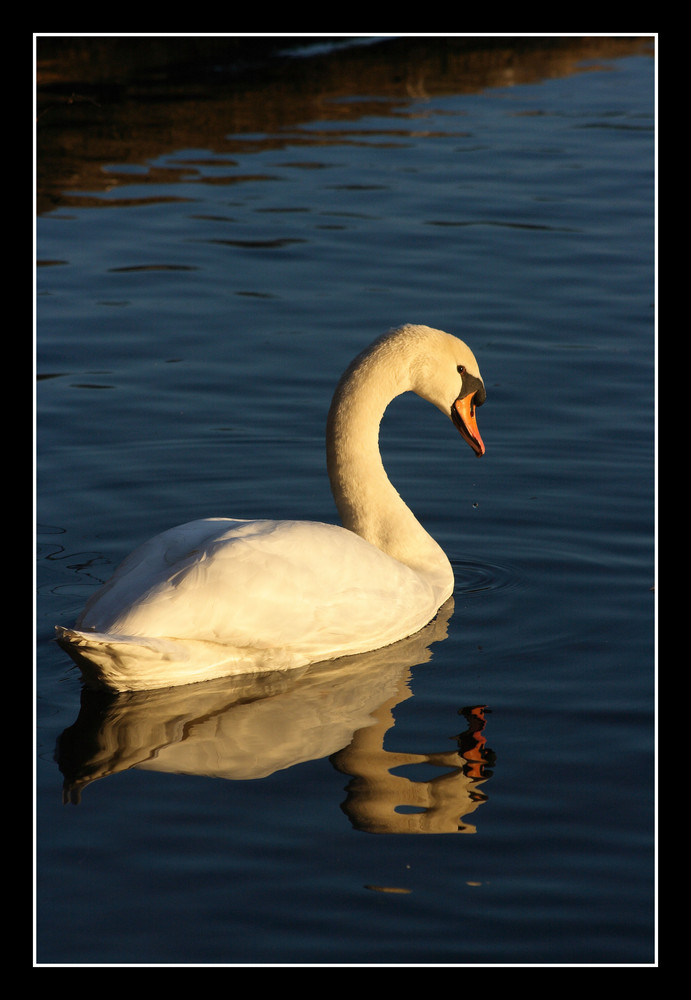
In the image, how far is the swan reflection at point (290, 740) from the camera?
5508mm

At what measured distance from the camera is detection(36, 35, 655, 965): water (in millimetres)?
4895

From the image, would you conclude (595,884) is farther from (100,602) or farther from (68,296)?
(68,296)

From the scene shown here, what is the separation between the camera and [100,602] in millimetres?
6398

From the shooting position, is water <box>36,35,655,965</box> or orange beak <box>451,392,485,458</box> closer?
water <box>36,35,655,965</box>

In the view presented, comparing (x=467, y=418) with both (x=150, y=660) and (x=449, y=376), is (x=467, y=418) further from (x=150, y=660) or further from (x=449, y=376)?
(x=150, y=660)

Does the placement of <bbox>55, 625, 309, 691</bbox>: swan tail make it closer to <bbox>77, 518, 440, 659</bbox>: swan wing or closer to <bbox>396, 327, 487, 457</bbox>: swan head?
<bbox>77, 518, 440, 659</bbox>: swan wing

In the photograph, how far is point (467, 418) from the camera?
8031 mm

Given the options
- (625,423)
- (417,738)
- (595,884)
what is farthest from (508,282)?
(595,884)

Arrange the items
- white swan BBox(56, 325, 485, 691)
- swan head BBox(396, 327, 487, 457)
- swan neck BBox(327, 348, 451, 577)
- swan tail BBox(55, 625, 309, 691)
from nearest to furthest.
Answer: swan tail BBox(55, 625, 309, 691) < white swan BBox(56, 325, 485, 691) < swan neck BBox(327, 348, 451, 577) < swan head BBox(396, 327, 487, 457)

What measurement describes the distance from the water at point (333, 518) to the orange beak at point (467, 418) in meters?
0.64

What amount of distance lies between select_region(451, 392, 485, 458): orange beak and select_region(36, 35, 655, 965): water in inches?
25.1

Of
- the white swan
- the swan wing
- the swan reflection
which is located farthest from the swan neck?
the swan reflection

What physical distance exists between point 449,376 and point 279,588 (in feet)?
6.69

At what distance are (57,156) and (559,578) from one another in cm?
1199
